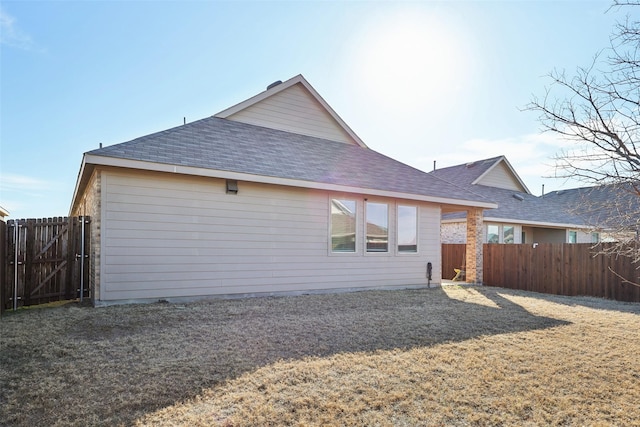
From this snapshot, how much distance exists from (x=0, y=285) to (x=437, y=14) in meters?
10.4

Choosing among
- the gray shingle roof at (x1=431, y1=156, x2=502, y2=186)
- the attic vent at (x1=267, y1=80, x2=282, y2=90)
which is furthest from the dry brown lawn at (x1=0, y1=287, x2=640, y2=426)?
the gray shingle roof at (x1=431, y1=156, x2=502, y2=186)

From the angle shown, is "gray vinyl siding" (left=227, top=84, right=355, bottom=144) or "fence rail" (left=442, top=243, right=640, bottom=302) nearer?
"fence rail" (left=442, top=243, right=640, bottom=302)

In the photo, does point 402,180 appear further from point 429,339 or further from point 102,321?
point 102,321

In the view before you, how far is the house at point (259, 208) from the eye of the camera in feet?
23.9

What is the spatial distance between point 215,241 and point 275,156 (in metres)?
2.83

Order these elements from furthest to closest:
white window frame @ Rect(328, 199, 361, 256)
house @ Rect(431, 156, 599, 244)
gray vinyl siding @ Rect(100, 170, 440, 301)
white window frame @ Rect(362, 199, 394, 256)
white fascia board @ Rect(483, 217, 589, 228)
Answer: house @ Rect(431, 156, 599, 244)
white fascia board @ Rect(483, 217, 589, 228)
white window frame @ Rect(362, 199, 394, 256)
white window frame @ Rect(328, 199, 361, 256)
gray vinyl siding @ Rect(100, 170, 440, 301)

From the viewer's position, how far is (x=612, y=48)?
4141mm

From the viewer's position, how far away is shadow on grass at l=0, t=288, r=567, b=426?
3.18 m

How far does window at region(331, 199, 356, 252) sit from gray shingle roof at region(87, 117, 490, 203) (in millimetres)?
625

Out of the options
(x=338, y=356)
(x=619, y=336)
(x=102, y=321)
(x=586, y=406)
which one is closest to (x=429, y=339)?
(x=338, y=356)

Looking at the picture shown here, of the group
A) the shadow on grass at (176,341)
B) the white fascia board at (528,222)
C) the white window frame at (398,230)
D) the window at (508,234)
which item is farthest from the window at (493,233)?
the shadow on grass at (176,341)

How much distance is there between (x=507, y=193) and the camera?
19.7 metres

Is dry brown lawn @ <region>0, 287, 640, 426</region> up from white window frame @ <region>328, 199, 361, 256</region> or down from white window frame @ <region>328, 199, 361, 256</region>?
down

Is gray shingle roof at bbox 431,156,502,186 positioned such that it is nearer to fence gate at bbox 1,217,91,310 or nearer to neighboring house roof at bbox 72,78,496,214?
neighboring house roof at bbox 72,78,496,214
